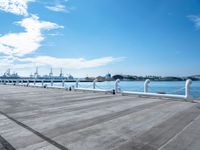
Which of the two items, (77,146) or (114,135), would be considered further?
(114,135)

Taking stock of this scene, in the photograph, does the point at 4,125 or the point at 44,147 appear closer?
the point at 44,147

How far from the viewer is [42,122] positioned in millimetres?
4438

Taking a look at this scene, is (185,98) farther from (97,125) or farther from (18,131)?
(18,131)

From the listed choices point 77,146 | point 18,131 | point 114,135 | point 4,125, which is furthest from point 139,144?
point 4,125

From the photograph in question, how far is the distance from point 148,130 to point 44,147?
2190mm

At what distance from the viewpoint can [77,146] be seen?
2896 millimetres

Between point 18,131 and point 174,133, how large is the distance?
11.0ft

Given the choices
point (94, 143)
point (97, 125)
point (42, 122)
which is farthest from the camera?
point (42, 122)

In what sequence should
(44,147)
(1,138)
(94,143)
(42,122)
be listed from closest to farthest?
(44,147), (94,143), (1,138), (42,122)

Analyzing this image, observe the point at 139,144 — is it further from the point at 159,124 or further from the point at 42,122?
the point at 42,122

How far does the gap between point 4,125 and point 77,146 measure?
2398 mm

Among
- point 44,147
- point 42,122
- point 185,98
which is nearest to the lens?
point 44,147

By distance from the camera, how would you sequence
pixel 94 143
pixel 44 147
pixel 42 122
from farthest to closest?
pixel 42 122 → pixel 94 143 → pixel 44 147

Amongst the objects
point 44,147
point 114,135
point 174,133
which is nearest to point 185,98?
point 174,133
